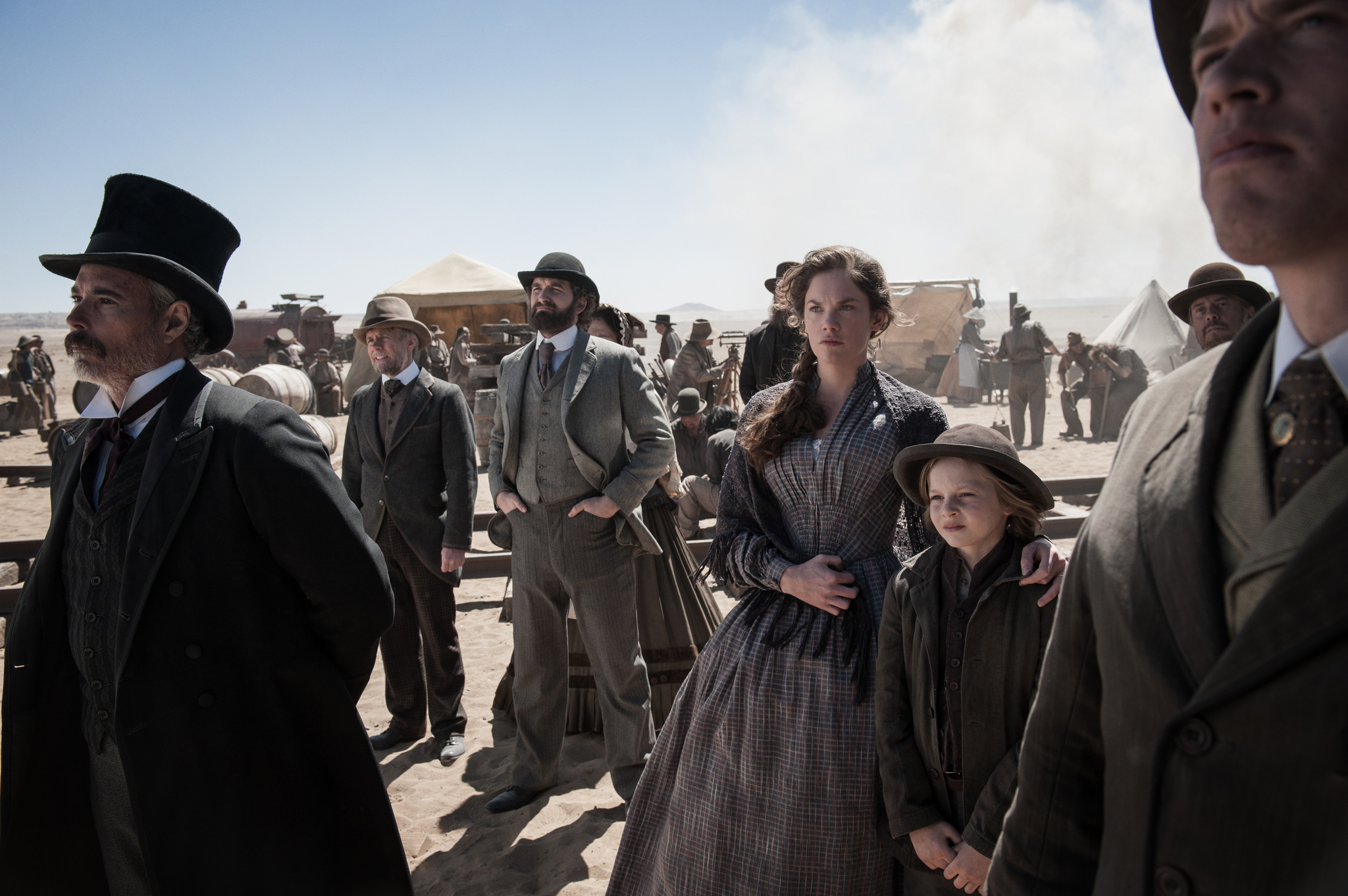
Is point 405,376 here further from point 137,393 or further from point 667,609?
point 137,393

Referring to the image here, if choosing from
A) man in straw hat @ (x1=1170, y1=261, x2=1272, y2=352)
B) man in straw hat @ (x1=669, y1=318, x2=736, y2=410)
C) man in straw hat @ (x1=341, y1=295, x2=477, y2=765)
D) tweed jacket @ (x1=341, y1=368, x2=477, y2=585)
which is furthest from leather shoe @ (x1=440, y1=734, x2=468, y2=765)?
man in straw hat @ (x1=669, y1=318, x2=736, y2=410)

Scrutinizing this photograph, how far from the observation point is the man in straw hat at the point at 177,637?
1813mm

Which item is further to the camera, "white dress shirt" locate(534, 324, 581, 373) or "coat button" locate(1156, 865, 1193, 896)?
"white dress shirt" locate(534, 324, 581, 373)

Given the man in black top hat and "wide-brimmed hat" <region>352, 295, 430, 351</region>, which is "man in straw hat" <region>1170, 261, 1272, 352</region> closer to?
the man in black top hat

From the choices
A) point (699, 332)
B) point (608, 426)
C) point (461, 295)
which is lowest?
point (608, 426)

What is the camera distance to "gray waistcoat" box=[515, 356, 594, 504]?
3434 millimetres

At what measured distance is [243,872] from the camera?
1.84 meters

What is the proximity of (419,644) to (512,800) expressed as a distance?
1.04m

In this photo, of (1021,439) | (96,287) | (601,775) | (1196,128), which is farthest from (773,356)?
(1021,439)

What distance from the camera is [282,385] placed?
1582 centimetres

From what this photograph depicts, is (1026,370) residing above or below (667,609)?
above

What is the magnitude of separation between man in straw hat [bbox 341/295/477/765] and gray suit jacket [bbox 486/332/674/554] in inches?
17.1

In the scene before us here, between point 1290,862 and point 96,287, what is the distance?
2.46 meters

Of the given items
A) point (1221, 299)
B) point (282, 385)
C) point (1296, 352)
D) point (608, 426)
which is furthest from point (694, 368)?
point (282, 385)
